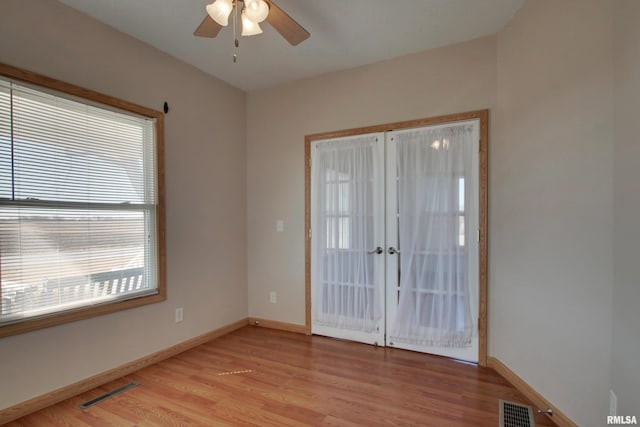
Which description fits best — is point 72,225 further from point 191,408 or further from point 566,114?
point 566,114

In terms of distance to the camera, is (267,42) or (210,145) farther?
(210,145)

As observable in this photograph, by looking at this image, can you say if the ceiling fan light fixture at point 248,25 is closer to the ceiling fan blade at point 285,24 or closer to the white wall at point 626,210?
the ceiling fan blade at point 285,24

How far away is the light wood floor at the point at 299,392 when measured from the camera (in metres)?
1.98

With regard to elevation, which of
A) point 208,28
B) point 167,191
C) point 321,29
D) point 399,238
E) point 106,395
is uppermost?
point 321,29

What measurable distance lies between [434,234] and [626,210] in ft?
4.76

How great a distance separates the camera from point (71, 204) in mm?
2264

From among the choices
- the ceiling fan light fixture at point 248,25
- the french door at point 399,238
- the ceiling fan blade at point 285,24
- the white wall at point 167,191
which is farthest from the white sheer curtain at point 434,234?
the white wall at point 167,191

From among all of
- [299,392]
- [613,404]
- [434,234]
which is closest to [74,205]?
[299,392]

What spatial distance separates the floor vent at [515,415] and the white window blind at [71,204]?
114 inches

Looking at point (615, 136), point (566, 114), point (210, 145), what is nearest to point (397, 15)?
point (566, 114)

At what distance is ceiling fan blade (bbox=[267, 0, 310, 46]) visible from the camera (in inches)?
72.7

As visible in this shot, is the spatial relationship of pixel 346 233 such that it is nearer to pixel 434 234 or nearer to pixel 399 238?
pixel 399 238

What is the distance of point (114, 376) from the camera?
248cm

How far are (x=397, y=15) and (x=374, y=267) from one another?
2.22m
